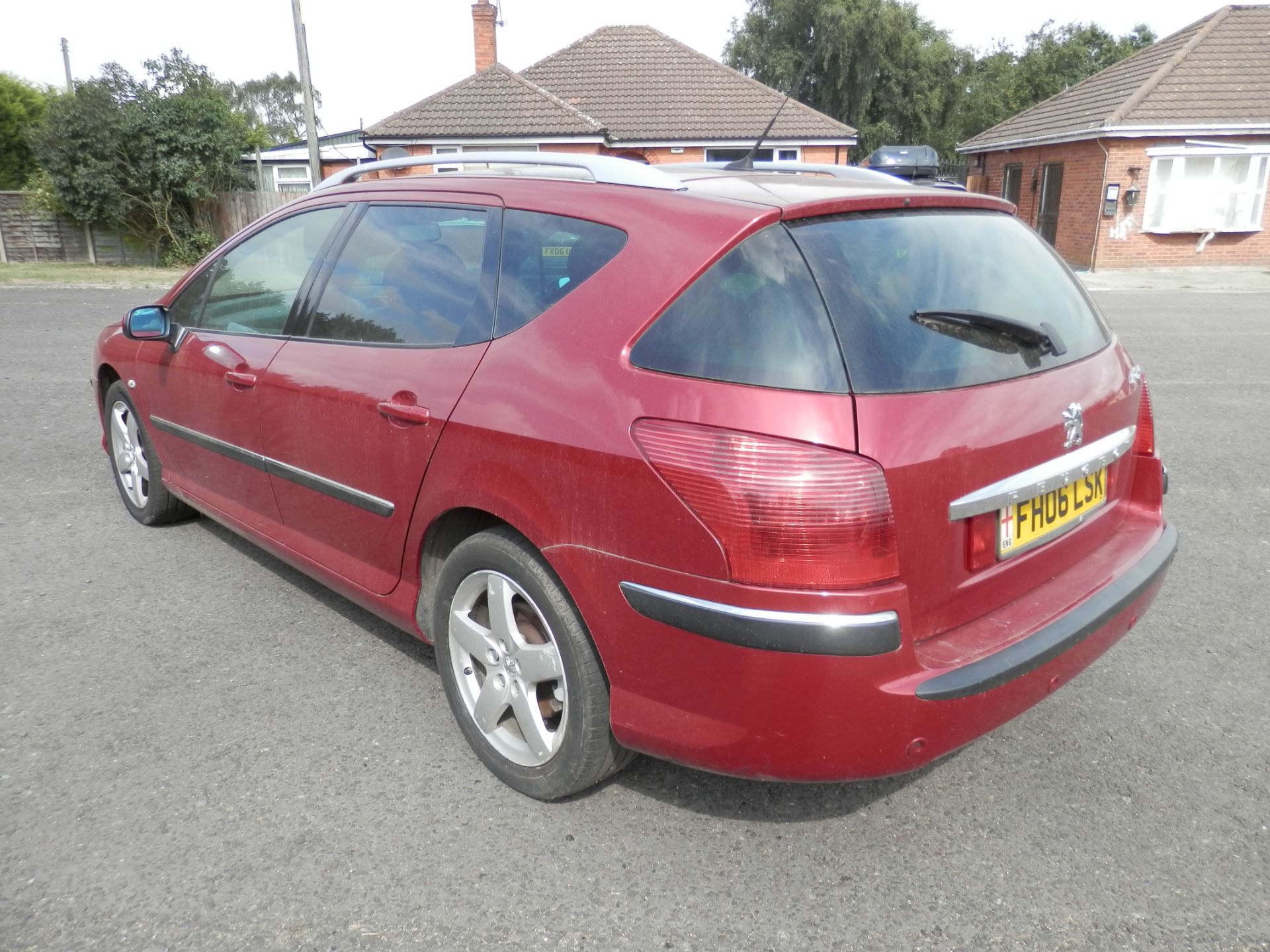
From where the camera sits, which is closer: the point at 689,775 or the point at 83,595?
the point at 689,775

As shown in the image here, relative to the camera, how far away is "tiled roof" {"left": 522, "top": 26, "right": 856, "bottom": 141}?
91.8 ft

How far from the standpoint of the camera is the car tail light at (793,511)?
2.07 m

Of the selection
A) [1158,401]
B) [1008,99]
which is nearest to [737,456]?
[1158,401]

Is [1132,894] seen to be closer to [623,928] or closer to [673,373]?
[623,928]

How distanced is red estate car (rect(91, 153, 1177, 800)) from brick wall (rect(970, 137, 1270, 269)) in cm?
2139

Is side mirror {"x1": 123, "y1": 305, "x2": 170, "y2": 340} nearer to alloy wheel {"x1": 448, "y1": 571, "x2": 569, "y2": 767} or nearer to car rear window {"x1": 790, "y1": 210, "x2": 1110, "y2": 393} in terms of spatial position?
alloy wheel {"x1": 448, "y1": 571, "x2": 569, "y2": 767}

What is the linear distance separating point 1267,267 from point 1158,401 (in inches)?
Answer: 688

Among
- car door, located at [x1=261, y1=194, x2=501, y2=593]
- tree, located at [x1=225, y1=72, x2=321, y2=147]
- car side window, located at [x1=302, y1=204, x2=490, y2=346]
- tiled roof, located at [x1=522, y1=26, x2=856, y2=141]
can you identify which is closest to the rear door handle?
car door, located at [x1=261, y1=194, x2=501, y2=593]

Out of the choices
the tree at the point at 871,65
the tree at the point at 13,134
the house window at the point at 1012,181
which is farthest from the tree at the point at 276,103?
the house window at the point at 1012,181

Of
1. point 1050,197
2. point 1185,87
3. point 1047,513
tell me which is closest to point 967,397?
point 1047,513

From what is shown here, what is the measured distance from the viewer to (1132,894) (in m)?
2.34

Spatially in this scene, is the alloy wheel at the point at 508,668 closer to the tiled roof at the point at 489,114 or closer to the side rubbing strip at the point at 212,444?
the side rubbing strip at the point at 212,444

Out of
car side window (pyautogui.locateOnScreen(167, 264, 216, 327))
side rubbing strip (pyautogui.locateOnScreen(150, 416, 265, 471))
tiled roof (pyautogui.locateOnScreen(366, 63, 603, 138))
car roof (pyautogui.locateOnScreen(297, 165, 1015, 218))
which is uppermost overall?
tiled roof (pyautogui.locateOnScreen(366, 63, 603, 138))

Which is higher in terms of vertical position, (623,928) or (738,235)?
(738,235)
